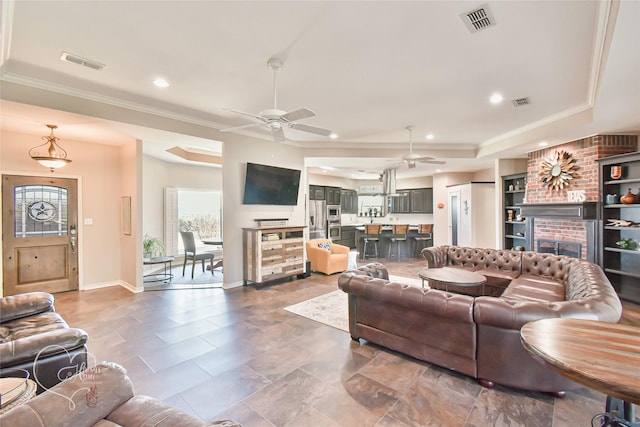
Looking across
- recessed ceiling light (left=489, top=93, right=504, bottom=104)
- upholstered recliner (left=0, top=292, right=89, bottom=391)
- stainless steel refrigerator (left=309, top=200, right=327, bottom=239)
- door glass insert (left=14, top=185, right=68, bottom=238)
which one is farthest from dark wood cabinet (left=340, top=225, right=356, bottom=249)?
upholstered recliner (left=0, top=292, right=89, bottom=391)

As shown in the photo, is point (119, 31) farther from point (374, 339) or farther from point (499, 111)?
point (499, 111)

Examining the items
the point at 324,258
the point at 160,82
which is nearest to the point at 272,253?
the point at 324,258

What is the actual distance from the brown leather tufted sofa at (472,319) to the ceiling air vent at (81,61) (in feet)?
11.8

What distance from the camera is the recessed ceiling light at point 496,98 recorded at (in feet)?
13.3

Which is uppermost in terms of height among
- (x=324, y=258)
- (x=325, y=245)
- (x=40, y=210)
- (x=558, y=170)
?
(x=558, y=170)

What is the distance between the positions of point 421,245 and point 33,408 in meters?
9.36

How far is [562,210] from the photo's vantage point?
5383 mm

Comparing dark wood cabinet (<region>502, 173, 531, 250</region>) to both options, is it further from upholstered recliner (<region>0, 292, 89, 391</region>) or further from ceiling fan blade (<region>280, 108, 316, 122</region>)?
upholstered recliner (<region>0, 292, 89, 391</region>)

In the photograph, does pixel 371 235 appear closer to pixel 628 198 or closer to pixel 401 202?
pixel 401 202

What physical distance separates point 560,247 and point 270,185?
599 cm

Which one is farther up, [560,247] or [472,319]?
[560,247]

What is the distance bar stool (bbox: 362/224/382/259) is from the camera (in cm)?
874

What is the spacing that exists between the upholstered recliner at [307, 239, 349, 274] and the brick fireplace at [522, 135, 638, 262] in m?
4.20

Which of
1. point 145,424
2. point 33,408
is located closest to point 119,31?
point 33,408
